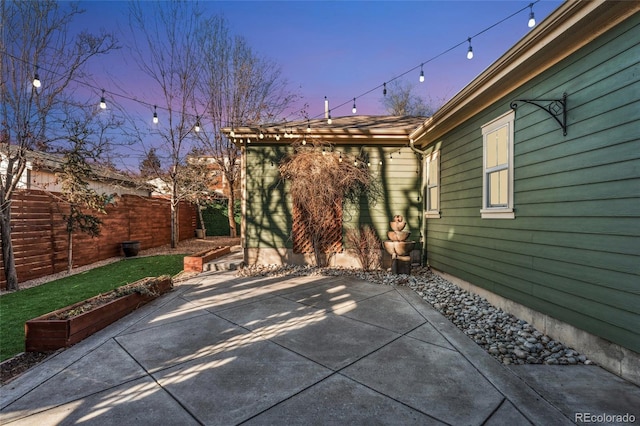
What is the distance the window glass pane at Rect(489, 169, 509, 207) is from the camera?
4327 mm

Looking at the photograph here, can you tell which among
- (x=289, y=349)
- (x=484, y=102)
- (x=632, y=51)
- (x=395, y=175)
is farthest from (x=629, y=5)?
(x=395, y=175)

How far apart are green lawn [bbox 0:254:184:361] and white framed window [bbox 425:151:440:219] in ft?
20.9

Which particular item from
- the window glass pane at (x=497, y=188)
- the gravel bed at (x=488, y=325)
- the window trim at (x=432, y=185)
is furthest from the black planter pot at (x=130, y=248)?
the window glass pane at (x=497, y=188)

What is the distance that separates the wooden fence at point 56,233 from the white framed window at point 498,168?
8.82 m

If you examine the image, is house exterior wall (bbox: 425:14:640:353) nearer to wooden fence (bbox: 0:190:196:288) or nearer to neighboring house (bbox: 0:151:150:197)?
neighboring house (bbox: 0:151:150:197)

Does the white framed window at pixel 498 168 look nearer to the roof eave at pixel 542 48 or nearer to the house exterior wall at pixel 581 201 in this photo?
the house exterior wall at pixel 581 201

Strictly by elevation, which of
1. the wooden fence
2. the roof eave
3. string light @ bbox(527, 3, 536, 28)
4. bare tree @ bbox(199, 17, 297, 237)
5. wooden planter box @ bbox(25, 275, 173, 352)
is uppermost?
bare tree @ bbox(199, 17, 297, 237)

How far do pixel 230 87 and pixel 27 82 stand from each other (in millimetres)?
8148

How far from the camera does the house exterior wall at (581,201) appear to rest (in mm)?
2363

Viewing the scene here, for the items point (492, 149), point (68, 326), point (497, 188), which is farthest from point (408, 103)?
point (68, 326)

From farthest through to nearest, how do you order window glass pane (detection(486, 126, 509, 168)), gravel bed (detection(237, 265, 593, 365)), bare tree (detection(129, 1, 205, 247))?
bare tree (detection(129, 1, 205, 247))
window glass pane (detection(486, 126, 509, 168))
gravel bed (detection(237, 265, 593, 365))

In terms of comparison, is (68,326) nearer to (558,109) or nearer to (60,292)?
(60,292)

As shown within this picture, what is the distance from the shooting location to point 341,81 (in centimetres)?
873

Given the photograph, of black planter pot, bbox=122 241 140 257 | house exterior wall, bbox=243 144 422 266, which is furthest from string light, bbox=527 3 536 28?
black planter pot, bbox=122 241 140 257
